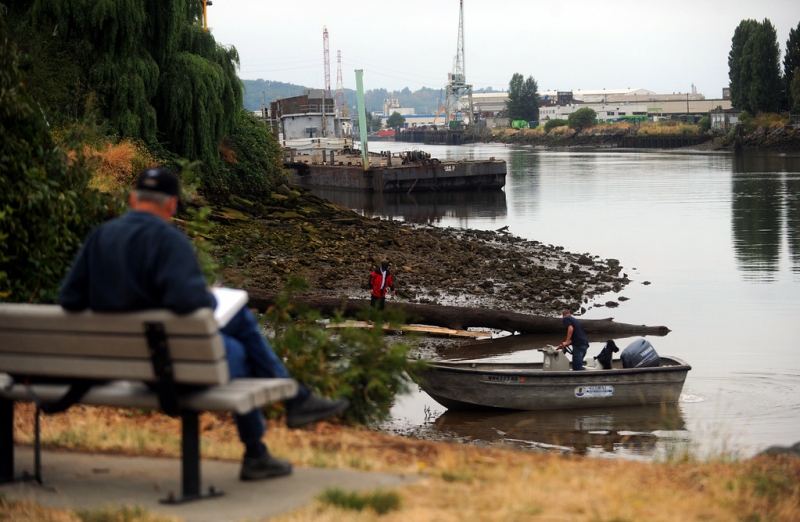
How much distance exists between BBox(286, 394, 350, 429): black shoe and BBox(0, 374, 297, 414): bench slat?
0.17 m

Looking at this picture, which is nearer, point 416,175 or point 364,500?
point 364,500

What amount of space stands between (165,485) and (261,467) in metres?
0.48

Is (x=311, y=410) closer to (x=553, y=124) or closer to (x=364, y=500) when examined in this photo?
(x=364, y=500)

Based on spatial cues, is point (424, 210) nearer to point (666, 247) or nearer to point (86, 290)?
point (666, 247)

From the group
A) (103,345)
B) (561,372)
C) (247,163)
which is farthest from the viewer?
(247,163)

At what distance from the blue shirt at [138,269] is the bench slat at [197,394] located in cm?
42

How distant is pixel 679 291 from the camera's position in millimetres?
28406

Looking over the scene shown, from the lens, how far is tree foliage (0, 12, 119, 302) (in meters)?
7.73

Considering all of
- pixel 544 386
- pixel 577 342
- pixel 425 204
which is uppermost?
pixel 577 342

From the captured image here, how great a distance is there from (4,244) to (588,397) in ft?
30.2

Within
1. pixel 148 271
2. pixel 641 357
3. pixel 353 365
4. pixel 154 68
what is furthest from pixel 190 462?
pixel 154 68

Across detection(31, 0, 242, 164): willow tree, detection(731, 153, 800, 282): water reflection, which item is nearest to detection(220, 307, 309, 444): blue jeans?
detection(31, 0, 242, 164): willow tree

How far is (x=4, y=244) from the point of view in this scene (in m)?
7.62

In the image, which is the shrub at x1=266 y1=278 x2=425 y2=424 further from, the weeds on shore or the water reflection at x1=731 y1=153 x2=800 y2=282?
the water reflection at x1=731 y1=153 x2=800 y2=282
